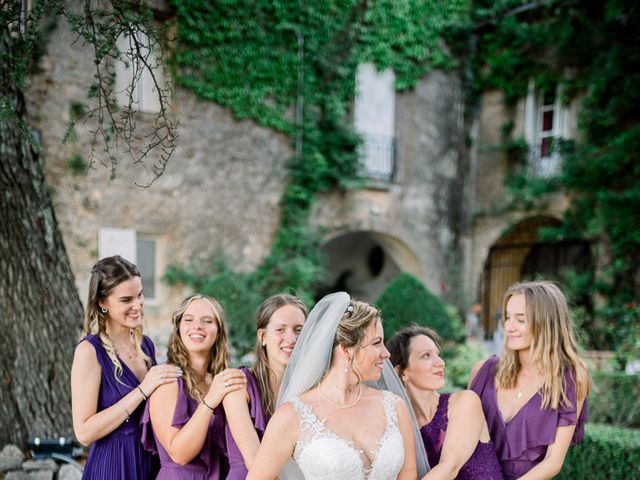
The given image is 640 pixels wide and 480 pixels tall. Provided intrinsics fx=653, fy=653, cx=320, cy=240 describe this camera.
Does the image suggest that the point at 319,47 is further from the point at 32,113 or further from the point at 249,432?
the point at 249,432

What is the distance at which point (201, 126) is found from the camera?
10.6 m

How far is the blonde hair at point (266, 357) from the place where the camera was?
2850mm

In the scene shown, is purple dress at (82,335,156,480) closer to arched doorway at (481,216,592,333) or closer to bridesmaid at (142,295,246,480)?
bridesmaid at (142,295,246,480)

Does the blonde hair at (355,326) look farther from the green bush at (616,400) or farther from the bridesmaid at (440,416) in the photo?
the green bush at (616,400)

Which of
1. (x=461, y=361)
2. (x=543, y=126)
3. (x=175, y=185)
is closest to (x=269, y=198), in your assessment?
(x=175, y=185)

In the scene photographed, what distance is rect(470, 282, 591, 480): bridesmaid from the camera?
3.01 meters

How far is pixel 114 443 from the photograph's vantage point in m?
3.10

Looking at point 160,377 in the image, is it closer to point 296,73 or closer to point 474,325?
point 296,73

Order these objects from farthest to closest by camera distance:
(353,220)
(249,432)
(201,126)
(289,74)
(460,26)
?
(460,26)
(353,220)
(289,74)
(201,126)
(249,432)

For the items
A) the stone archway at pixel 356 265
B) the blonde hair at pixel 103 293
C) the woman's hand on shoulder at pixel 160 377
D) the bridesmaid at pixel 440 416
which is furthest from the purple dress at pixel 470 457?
the stone archway at pixel 356 265

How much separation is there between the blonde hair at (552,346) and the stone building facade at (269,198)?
5.95 meters

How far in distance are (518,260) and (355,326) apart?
41.2 ft

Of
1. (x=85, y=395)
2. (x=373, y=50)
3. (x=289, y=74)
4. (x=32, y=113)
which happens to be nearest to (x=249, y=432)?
(x=85, y=395)

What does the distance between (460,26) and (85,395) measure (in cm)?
1195
